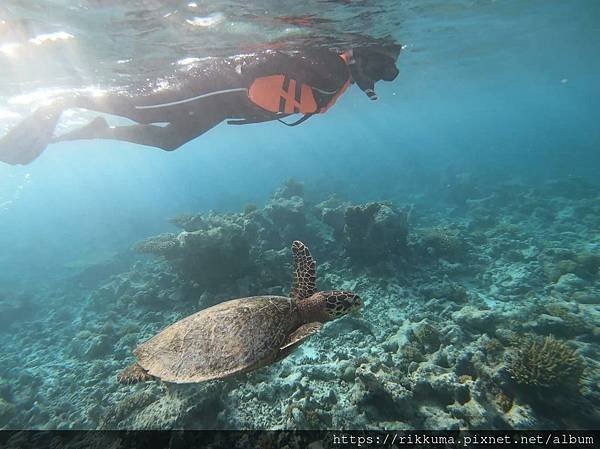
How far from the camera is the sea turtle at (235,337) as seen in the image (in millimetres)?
3805

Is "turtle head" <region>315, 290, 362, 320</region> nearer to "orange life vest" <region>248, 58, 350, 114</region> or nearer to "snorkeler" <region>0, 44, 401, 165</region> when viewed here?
"orange life vest" <region>248, 58, 350, 114</region>

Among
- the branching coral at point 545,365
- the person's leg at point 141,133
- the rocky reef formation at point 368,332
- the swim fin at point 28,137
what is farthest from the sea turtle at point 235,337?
the swim fin at point 28,137

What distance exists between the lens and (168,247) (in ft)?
34.2

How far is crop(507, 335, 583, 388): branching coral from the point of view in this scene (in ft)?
16.4

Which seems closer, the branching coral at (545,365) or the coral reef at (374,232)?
the branching coral at (545,365)

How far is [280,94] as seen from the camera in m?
5.68

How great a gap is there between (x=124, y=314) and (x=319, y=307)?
959cm

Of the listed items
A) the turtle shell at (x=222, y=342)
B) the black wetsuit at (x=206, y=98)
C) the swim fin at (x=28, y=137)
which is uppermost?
the black wetsuit at (x=206, y=98)

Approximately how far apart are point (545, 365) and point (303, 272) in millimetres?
4207

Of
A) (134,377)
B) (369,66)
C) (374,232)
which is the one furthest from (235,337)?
(374,232)

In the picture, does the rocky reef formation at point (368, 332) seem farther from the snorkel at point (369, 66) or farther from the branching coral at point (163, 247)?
the snorkel at point (369, 66)

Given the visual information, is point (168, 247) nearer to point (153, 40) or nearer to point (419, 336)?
point (153, 40)

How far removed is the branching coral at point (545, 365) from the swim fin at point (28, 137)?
978 centimetres

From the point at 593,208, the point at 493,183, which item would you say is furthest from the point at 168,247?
the point at 493,183
